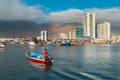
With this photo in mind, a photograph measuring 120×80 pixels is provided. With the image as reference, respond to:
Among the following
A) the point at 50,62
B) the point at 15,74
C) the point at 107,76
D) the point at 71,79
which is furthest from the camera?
the point at 50,62

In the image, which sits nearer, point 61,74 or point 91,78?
point 91,78

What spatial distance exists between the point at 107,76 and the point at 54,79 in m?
8.94

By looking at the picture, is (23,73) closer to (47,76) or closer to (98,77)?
(47,76)

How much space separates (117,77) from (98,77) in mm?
3220

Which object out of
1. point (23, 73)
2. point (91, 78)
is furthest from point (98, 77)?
point (23, 73)

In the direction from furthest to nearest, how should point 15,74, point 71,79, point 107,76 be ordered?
point 15,74 → point 107,76 → point 71,79

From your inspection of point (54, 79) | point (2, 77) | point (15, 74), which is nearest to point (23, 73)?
point (15, 74)

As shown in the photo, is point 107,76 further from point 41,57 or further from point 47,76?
point 41,57

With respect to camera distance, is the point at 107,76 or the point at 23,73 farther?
the point at 23,73

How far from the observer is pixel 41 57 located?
64.8 meters

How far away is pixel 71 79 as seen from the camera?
41.2 metres

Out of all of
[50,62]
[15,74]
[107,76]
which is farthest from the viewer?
[50,62]

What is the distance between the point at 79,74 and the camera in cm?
4556

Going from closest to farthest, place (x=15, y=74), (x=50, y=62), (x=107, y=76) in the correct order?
(x=107, y=76) < (x=15, y=74) < (x=50, y=62)
